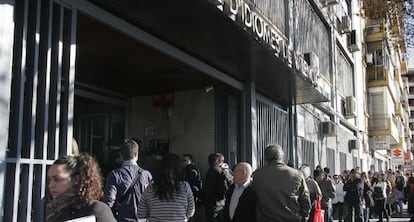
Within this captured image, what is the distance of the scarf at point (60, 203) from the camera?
2750mm

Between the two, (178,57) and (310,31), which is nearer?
(178,57)

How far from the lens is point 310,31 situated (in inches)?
568

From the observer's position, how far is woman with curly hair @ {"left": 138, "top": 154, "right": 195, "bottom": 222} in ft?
16.0

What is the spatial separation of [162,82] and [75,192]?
8354mm

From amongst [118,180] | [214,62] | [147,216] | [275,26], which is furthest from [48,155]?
[275,26]

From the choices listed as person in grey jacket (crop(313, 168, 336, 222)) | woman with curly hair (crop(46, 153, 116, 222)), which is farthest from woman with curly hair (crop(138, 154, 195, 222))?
person in grey jacket (crop(313, 168, 336, 222))

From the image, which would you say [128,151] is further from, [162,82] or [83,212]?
[162,82]

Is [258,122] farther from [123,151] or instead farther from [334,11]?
[334,11]

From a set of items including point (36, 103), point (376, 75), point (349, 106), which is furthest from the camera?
point (376, 75)

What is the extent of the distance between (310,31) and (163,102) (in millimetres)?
5415

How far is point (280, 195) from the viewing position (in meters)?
5.43

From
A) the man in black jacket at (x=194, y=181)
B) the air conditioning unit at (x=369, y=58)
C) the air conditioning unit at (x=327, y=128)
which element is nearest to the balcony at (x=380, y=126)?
the air conditioning unit at (x=369, y=58)

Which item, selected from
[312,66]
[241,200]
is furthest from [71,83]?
[312,66]

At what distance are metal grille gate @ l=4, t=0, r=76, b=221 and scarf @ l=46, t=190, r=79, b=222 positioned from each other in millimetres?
1833
